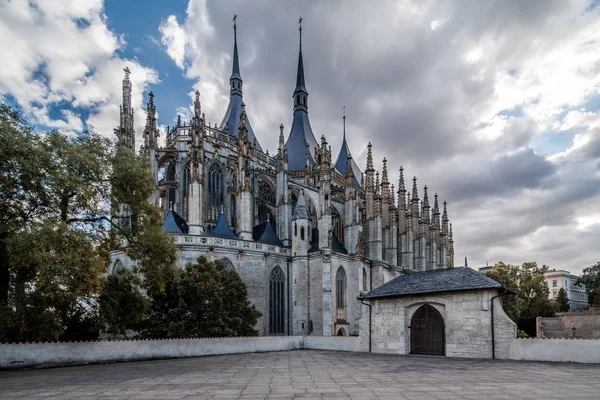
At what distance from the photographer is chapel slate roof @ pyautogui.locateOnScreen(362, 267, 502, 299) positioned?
17.4 metres

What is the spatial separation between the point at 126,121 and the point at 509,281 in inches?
1842

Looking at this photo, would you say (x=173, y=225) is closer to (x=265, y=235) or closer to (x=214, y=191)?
(x=265, y=235)

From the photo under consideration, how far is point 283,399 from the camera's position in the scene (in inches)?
310

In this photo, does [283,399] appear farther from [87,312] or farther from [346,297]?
[346,297]

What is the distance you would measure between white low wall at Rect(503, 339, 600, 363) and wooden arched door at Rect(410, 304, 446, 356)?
2.98m

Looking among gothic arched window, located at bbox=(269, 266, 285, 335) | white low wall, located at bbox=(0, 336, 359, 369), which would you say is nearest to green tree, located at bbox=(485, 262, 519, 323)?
gothic arched window, located at bbox=(269, 266, 285, 335)

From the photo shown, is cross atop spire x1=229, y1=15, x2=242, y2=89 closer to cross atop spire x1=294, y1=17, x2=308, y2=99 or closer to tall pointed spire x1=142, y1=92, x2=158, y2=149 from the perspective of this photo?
cross atop spire x1=294, y1=17, x2=308, y2=99

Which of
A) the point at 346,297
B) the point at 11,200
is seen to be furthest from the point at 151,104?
the point at 346,297

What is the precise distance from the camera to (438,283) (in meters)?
19.0

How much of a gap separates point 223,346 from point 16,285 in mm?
9777

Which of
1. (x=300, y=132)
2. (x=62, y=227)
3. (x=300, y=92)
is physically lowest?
(x=62, y=227)

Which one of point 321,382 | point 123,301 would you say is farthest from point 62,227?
point 321,382

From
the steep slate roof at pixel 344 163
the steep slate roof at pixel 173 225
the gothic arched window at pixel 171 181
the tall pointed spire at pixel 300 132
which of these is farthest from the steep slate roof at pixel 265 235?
the steep slate roof at pixel 344 163

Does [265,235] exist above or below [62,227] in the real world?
above
